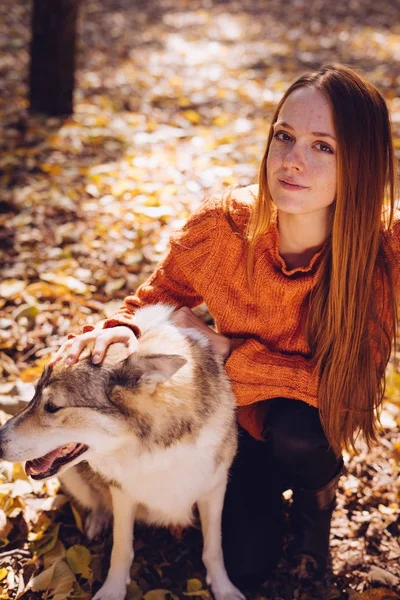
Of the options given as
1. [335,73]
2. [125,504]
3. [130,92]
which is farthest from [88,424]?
[130,92]

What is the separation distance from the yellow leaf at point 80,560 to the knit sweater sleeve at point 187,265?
3.66ft

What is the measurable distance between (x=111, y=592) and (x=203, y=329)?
1.20m

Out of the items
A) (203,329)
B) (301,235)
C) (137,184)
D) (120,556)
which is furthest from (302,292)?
(137,184)

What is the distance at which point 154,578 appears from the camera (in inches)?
106

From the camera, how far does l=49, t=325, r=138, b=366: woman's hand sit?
2.09m

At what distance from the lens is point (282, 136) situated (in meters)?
2.35

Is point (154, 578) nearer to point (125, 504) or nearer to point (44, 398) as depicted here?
point (125, 504)

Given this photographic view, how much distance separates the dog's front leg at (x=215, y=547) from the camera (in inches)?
99.3

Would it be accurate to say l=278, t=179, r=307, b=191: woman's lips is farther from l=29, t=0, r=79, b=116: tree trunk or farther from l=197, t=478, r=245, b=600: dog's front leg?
l=29, t=0, r=79, b=116: tree trunk

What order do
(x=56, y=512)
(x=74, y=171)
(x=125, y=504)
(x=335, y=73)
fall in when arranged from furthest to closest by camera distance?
1. (x=74, y=171)
2. (x=56, y=512)
3. (x=125, y=504)
4. (x=335, y=73)

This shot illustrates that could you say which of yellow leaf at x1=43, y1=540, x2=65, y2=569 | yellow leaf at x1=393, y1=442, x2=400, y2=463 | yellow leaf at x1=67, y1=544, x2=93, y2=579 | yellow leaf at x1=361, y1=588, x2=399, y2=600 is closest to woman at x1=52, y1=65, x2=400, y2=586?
yellow leaf at x1=361, y1=588, x2=399, y2=600

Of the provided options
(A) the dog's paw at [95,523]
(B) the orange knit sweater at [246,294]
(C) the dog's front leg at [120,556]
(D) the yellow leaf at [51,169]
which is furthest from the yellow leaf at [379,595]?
(D) the yellow leaf at [51,169]

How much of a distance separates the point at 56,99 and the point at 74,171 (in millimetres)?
1138

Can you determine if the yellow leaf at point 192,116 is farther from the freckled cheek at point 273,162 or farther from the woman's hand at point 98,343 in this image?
the woman's hand at point 98,343
